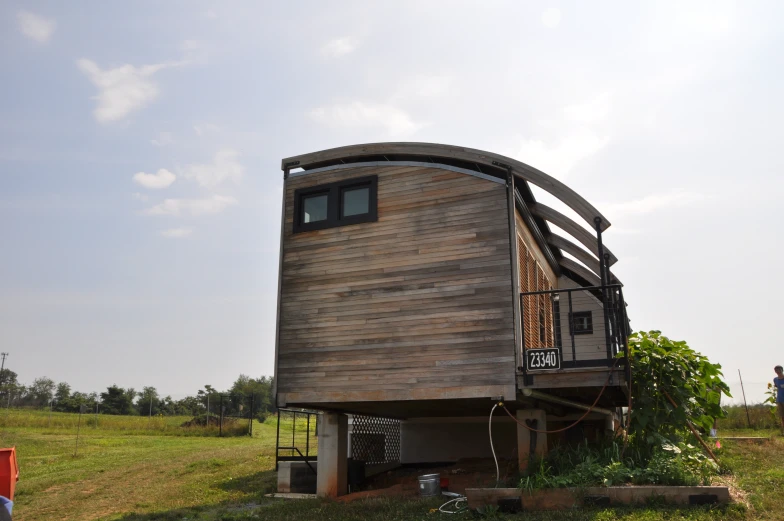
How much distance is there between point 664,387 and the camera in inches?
369

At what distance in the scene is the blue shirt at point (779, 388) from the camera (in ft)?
44.8

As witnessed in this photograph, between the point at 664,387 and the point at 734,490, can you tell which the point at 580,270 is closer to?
the point at 664,387

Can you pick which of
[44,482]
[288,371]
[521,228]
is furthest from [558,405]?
[44,482]

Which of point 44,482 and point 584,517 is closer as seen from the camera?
point 584,517

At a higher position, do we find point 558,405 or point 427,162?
point 427,162

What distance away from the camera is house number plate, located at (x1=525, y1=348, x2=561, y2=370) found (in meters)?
9.69

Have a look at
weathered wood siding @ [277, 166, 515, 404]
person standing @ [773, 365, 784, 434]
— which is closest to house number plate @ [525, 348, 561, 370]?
weathered wood siding @ [277, 166, 515, 404]

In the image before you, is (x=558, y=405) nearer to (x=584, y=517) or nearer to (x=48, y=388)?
(x=584, y=517)

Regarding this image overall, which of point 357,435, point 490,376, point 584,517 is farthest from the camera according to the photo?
point 357,435

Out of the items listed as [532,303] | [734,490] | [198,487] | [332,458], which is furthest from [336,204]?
[734,490]

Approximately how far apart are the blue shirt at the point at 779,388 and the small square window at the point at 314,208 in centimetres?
999

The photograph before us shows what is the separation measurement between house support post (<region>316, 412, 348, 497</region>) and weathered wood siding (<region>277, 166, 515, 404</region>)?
137cm

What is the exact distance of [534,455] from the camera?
10148mm

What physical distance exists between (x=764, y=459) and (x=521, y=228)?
5.93m
